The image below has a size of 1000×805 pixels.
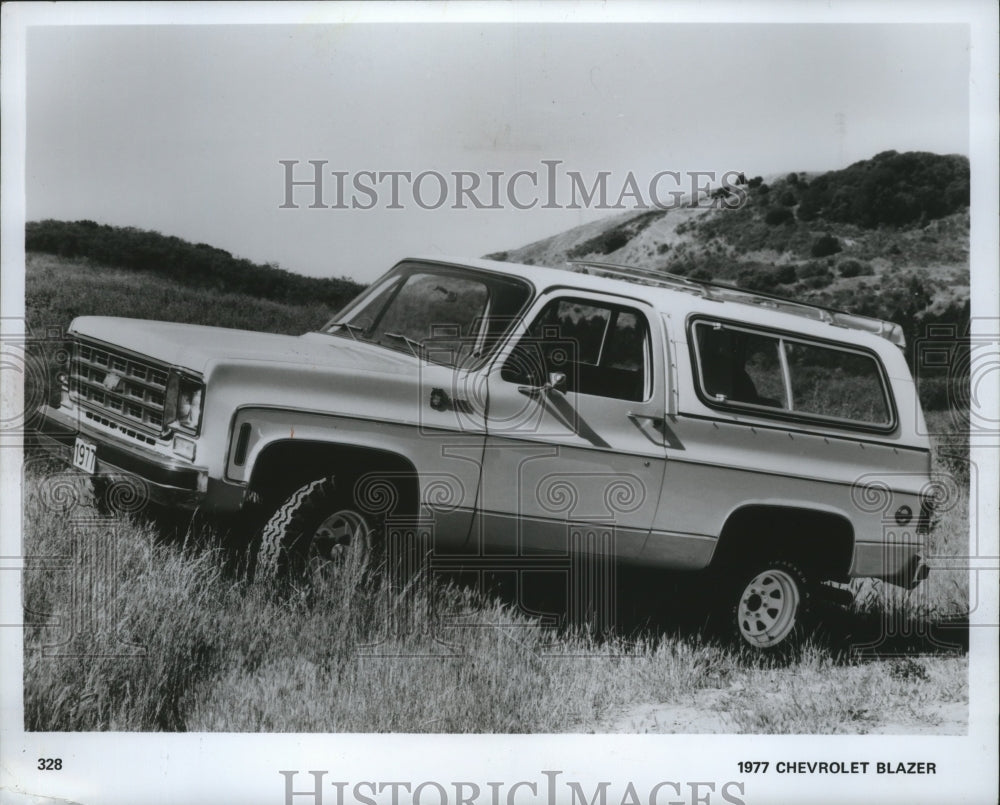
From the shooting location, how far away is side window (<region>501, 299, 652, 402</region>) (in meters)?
4.15

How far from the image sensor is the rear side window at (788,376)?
4.37 m

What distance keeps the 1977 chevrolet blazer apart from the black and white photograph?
0.07 feet

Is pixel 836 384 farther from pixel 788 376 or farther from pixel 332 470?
pixel 332 470

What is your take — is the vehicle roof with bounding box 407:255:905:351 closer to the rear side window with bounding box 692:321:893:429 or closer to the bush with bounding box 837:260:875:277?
the rear side window with bounding box 692:321:893:429

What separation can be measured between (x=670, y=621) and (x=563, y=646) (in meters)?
0.51

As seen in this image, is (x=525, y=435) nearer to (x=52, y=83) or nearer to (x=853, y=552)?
(x=853, y=552)

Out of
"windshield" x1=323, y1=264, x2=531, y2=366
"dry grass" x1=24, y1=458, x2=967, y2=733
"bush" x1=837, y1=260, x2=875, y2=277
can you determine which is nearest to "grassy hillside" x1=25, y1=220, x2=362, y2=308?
"windshield" x1=323, y1=264, x2=531, y2=366

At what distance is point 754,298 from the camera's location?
15.1 feet

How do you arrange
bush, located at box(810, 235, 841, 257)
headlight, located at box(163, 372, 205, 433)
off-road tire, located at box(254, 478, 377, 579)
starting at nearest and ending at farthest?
headlight, located at box(163, 372, 205, 433) → off-road tire, located at box(254, 478, 377, 579) → bush, located at box(810, 235, 841, 257)

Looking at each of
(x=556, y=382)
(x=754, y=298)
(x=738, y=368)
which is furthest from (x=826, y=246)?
(x=556, y=382)

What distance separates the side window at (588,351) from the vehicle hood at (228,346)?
50 cm

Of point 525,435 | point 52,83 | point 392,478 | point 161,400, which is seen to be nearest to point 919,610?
point 525,435

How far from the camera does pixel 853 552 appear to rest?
4492 millimetres

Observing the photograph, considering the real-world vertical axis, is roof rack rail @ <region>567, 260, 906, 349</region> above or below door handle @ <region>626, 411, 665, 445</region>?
above
